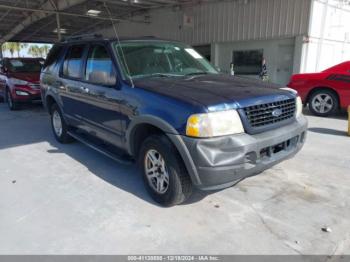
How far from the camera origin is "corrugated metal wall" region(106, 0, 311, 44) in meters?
11.6

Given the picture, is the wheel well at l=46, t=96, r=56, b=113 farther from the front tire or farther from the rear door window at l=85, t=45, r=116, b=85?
the front tire

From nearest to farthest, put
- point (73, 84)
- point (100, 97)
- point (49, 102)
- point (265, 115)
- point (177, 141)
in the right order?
point (177, 141) < point (265, 115) < point (100, 97) < point (73, 84) < point (49, 102)

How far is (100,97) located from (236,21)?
10882mm

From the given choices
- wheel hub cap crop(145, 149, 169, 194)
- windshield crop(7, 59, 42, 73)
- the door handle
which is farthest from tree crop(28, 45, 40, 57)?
wheel hub cap crop(145, 149, 169, 194)

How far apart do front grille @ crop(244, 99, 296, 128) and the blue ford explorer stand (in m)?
0.01

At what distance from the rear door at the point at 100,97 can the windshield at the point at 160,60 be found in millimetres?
236

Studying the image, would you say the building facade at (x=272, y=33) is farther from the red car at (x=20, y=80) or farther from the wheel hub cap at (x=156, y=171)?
the wheel hub cap at (x=156, y=171)

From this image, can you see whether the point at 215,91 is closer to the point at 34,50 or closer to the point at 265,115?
the point at 265,115

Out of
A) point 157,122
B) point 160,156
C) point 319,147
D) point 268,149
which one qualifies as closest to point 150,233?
point 160,156

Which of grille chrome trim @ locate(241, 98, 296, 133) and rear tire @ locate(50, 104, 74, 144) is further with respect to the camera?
rear tire @ locate(50, 104, 74, 144)

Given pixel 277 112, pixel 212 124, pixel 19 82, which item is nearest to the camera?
pixel 212 124

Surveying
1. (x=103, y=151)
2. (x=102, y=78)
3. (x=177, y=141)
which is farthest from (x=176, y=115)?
(x=103, y=151)

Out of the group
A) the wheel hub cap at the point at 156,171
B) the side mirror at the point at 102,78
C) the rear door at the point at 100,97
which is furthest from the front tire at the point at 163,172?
the side mirror at the point at 102,78

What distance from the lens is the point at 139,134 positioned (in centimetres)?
356
